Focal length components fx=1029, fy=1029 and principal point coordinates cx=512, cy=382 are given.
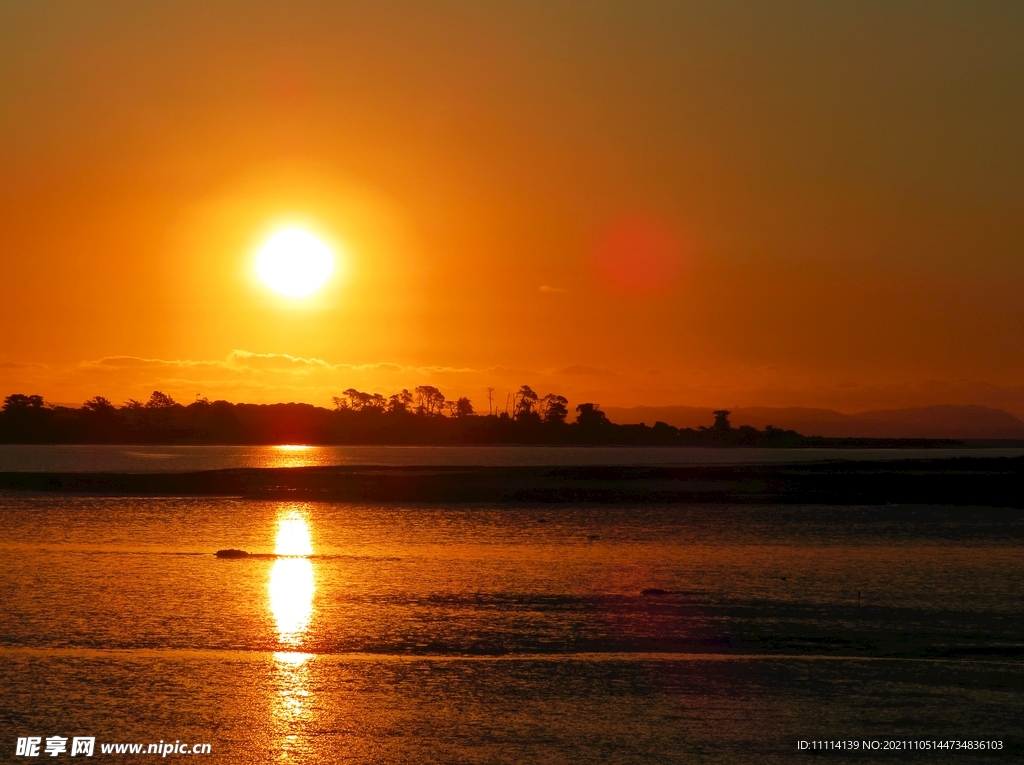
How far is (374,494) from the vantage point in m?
76.3

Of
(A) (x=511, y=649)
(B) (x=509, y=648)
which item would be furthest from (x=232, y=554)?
(A) (x=511, y=649)

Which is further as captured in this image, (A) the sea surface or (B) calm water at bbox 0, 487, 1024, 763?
(B) calm water at bbox 0, 487, 1024, 763

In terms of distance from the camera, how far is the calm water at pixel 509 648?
47.0 feet

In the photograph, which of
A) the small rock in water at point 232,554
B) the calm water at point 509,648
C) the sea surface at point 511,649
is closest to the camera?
the sea surface at point 511,649

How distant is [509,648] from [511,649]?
10 centimetres

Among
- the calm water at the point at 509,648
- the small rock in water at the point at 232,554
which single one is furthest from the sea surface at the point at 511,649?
the small rock in water at the point at 232,554

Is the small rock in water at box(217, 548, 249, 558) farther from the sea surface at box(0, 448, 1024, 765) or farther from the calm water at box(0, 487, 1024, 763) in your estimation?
the calm water at box(0, 487, 1024, 763)

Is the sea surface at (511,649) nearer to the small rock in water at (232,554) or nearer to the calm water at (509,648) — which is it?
the calm water at (509,648)

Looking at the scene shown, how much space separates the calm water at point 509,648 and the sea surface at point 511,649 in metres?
0.07

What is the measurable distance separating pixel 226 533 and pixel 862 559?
27.2m

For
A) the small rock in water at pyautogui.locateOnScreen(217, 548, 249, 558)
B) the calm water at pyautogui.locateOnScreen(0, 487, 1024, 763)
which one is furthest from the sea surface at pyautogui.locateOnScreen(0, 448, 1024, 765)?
the small rock in water at pyautogui.locateOnScreen(217, 548, 249, 558)

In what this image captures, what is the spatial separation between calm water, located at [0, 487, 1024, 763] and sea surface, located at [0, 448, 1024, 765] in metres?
0.07

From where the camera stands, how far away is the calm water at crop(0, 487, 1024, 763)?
14.3 metres

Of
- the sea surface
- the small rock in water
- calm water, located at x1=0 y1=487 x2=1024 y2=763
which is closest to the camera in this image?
the sea surface
